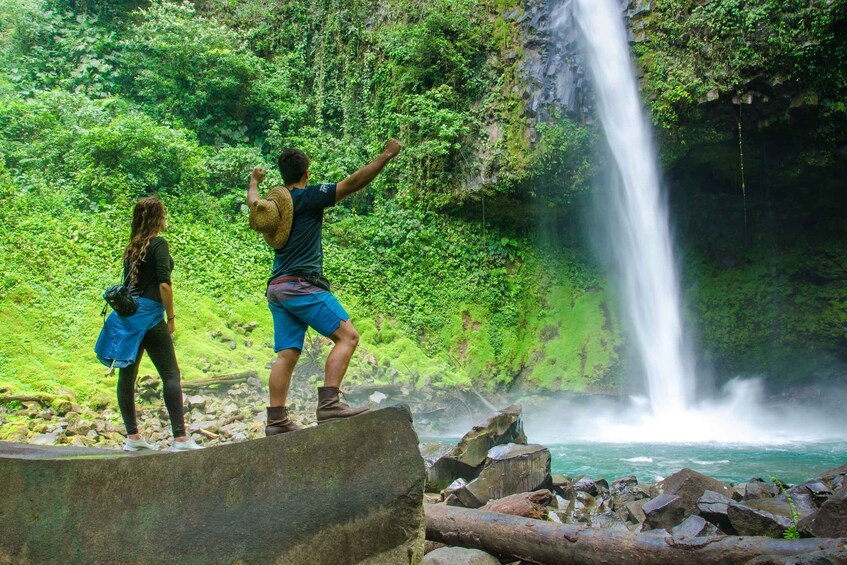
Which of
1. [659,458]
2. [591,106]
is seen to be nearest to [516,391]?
[659,458]

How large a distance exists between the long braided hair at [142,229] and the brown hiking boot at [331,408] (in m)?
1.71

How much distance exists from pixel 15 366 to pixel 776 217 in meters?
14.9

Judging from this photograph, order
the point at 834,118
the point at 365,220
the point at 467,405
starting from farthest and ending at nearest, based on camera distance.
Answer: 1. the point at 365,220
2. the point at 467,405
3. the point at 834,118

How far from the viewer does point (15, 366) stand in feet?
30.9

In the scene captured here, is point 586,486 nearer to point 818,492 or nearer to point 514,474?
point 514,474

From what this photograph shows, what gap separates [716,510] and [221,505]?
3548mm

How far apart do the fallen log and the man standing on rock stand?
128cm

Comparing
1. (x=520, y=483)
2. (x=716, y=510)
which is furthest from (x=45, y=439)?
(x=716, y=510)

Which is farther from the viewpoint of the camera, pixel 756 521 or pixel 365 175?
pixel 756 521

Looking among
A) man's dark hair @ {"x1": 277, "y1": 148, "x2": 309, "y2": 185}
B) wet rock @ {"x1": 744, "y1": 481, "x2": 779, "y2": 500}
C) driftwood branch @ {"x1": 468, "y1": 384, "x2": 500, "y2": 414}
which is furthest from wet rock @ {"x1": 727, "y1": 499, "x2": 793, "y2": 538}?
driftwood branch @ {"x1": 468, "y1": 384, "x2": 500, "y2": 414}

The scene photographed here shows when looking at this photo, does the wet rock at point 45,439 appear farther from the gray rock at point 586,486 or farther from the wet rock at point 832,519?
the wet rock at point 832,519

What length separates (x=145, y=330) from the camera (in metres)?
4.21

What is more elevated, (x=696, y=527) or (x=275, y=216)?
(x=275, y=216)

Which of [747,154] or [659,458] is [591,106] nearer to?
[747,154]
